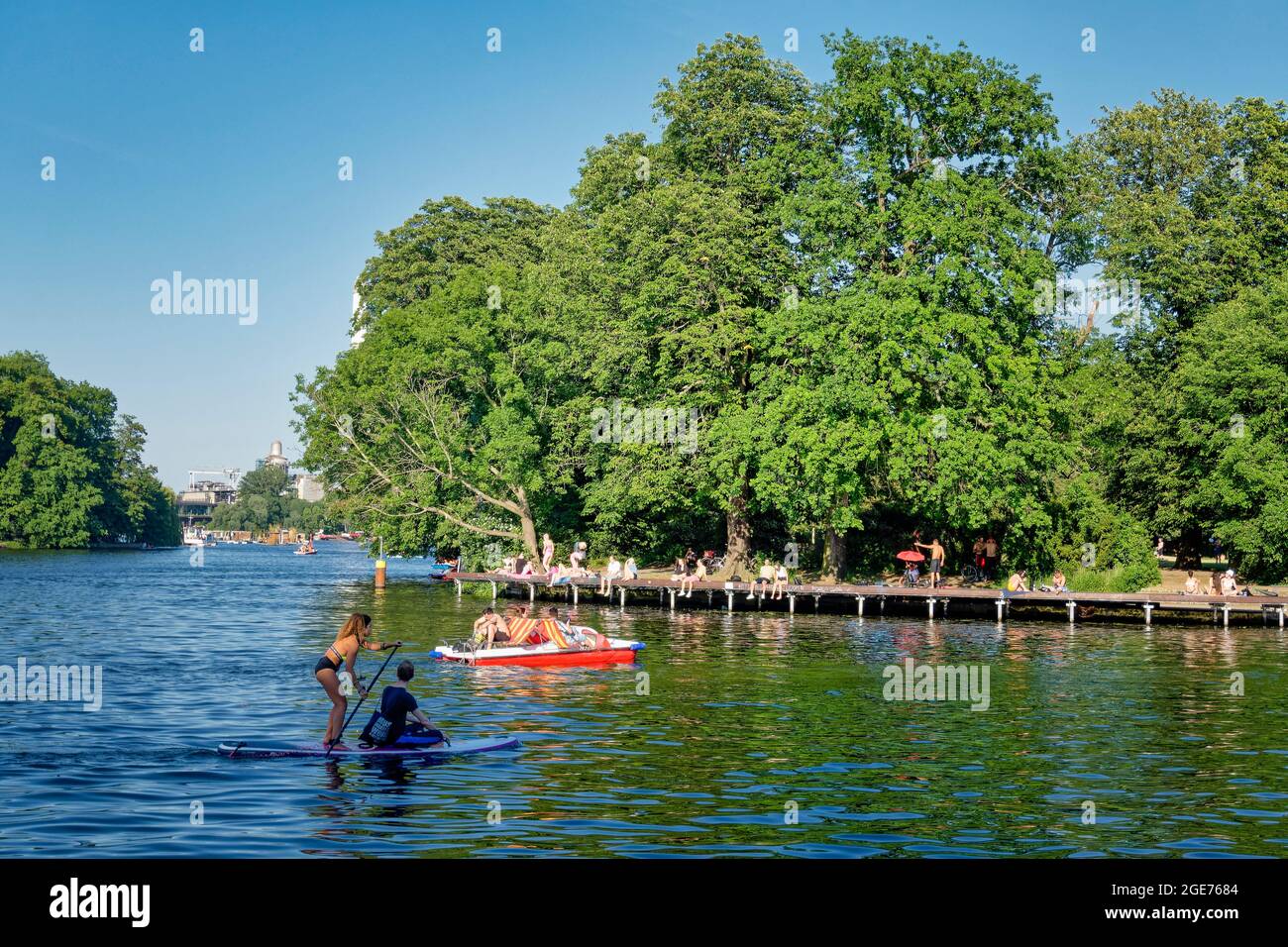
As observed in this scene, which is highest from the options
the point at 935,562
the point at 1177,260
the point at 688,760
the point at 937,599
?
the point at 1177,260

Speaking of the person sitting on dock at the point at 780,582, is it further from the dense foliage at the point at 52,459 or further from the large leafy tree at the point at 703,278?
the dense foliage at the point at 52,459

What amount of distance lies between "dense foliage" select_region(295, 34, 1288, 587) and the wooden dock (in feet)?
8.75

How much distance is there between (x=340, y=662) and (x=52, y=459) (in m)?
135

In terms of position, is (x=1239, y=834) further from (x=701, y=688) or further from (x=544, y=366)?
(x=544, y=366)

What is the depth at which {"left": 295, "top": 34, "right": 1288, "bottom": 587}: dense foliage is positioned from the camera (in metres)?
53.8

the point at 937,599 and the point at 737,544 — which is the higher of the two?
the point at 737,544

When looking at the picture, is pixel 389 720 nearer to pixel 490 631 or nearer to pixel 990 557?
pixel 490 631

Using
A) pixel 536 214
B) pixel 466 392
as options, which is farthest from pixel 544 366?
pixel 536 214

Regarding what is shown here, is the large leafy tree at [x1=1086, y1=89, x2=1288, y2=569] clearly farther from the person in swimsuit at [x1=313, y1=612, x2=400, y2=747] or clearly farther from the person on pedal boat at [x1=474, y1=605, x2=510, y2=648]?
the person in swimsuit at [x1=313, y1=612, x2=400, y2=747]

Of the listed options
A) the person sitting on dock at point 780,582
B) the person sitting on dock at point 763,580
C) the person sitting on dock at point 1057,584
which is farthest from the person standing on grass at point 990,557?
the person sitting on dock at point 763,580

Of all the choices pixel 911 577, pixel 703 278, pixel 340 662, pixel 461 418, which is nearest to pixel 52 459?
pixel 461 418

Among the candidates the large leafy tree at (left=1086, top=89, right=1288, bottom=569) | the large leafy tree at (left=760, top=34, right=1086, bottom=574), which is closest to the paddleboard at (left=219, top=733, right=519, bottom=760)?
the large leafy tree at (left=760, top=34, right=1086, bottom=574)

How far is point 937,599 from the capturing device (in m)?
57.0

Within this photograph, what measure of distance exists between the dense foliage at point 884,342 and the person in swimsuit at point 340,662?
3436cm
